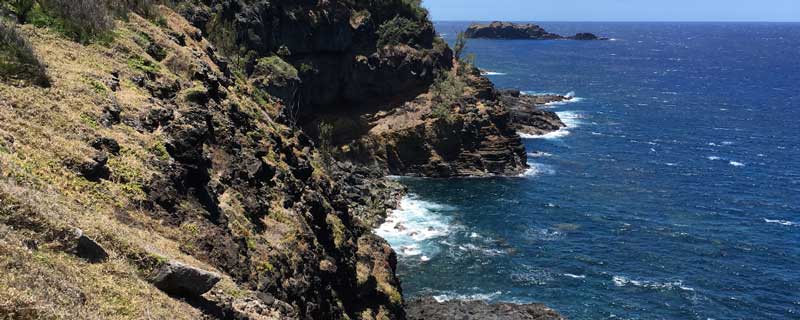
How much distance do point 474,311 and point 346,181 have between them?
39465 millimetres

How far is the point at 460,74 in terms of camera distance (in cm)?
13175

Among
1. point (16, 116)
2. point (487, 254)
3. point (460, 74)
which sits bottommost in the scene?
point (487, 254)

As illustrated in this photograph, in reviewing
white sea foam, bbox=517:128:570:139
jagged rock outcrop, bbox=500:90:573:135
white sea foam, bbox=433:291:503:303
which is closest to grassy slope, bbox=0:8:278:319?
white sea foam, bbox=433:291:503:303

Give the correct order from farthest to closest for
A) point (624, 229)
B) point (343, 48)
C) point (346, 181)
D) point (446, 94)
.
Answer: point (343, 48) < point (446, 94) < point (346, 181) < point (624, 229)

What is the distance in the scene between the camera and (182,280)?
20.6m

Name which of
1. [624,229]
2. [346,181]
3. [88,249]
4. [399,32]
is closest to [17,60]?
[88,249]

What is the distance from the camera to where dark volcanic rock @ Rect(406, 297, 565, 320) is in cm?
5703

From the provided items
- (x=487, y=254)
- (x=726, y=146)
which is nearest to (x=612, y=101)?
(x=726, y=146)

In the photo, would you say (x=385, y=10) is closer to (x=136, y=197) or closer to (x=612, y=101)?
(x=612, y=101)

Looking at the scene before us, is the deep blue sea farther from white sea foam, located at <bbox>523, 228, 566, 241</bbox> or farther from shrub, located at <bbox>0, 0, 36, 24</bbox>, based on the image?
shrub, located at <bbox>0, 0, 36, 24</bbox>

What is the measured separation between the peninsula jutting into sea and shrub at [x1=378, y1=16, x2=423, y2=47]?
478 millimetres

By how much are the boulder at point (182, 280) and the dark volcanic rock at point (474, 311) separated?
3674cm

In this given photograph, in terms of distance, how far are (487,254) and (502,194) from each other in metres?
23.3

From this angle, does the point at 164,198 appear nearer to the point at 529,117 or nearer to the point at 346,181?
the point at 346,181
